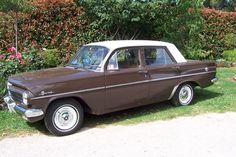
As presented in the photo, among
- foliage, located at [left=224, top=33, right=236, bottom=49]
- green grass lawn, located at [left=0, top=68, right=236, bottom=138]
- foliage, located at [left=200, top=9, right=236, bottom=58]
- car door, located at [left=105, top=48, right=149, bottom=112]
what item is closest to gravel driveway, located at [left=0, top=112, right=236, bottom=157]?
green grass lawn, located at [left=0, top=68, right=236, bottom=138]

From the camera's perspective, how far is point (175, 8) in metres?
13.4

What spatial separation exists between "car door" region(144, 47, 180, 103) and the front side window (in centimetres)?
26

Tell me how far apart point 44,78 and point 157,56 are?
2.63m

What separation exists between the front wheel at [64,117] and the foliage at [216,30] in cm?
1006

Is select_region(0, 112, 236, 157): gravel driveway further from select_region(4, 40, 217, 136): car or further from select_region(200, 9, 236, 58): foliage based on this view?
select_region(200, 9, 236, 58): foliage

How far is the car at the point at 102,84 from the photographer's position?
655cm

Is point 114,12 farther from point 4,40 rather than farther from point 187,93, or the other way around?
point 187,93

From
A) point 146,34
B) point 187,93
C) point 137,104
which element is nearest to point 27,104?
point 137,104

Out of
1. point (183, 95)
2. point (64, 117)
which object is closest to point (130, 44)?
point (183, 95)

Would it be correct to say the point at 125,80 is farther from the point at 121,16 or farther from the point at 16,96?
the point at 121,16

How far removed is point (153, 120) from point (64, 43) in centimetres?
598

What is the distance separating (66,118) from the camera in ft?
22.2

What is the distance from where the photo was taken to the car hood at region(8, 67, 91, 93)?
254 inches

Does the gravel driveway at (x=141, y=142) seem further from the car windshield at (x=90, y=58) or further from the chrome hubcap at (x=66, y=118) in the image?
the car windshield at (x=90, y=58)
